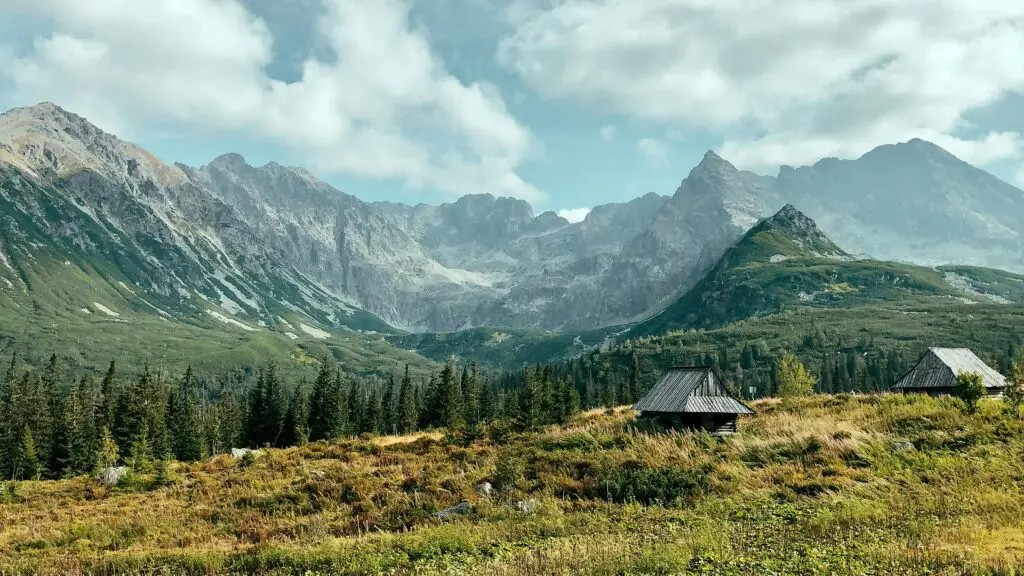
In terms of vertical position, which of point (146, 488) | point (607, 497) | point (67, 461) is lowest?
point (67, 461)

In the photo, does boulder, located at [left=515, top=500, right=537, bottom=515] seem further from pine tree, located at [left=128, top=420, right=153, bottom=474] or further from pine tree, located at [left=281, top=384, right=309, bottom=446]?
pine tree, located at [left=281, top=384, right=309, bottom=446]

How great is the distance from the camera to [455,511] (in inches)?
817

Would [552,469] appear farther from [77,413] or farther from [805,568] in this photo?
[77,413]

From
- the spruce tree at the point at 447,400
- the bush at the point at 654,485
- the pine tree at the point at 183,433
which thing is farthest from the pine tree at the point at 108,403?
the bush at the point at 654,485

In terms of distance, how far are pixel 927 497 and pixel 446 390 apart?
10327 centimetres

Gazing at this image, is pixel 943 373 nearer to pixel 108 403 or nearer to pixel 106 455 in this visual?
pixel 106 455

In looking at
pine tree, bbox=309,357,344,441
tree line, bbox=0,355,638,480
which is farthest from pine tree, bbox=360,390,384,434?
pine tree, bbox=309,357,344,441

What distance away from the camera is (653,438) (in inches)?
1180

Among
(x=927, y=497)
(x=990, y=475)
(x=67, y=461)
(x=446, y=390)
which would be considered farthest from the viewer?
(x=446, y=390)

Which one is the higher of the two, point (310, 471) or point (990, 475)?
point (990, 475)

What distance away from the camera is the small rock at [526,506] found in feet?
64.9

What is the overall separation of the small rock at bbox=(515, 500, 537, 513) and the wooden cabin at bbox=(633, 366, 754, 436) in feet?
69.5

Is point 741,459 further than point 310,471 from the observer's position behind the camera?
No

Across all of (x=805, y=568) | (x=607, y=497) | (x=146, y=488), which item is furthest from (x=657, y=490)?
(x=146, y=488)
